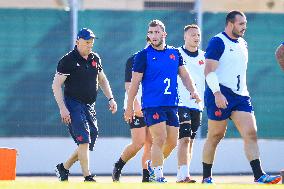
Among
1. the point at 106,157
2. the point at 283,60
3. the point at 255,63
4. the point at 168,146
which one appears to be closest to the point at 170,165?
the point at 106,157

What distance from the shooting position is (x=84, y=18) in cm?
2080

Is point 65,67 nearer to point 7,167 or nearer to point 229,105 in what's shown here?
point 7,167

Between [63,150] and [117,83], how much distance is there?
165 centimetres

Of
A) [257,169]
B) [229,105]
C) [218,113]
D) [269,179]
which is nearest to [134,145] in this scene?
[218,113]

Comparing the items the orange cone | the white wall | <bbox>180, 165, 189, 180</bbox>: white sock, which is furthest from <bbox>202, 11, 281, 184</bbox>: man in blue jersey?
the white wall

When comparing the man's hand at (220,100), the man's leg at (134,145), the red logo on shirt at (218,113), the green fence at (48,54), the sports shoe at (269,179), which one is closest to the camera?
the sports shoe at (269,179)

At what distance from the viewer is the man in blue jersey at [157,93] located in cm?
1241

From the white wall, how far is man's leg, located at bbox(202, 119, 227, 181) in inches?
300

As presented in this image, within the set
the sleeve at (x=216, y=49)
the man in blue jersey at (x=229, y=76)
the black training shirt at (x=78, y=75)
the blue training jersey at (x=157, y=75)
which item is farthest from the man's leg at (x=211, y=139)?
the black training shirt at (x=78, y=75)

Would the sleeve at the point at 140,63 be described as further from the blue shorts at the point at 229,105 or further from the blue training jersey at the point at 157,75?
the blue shorts at the point at 229,105

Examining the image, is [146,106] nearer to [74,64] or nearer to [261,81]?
[74,64]

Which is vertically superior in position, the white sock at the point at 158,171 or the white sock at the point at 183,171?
the white sock at the point at 158,171

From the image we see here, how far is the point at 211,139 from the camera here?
12812mm

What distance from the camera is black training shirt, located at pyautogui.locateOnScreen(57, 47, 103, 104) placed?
1354cm
